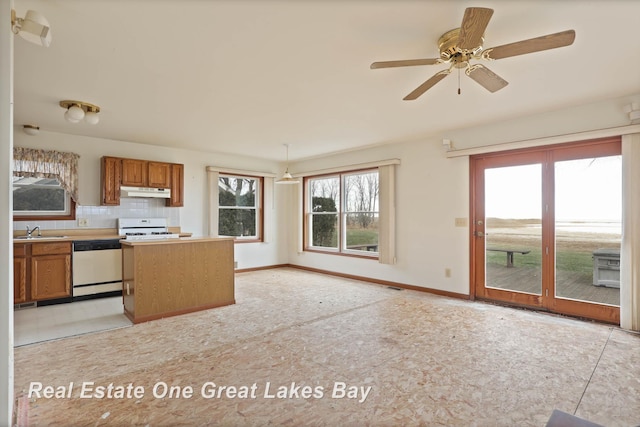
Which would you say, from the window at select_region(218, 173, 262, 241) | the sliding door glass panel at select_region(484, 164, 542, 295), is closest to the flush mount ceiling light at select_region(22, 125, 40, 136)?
the window at select_region(218, 173, 262, 241)

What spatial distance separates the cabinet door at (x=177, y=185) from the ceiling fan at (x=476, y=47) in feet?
14.8

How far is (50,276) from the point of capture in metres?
4.30

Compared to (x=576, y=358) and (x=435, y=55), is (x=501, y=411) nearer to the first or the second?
(x=576, y=358)

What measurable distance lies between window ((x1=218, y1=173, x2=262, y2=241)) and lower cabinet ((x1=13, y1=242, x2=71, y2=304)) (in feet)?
8.55

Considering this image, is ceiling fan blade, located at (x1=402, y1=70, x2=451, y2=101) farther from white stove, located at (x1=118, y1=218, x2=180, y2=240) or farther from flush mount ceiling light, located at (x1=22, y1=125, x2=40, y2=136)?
flush mount ceiling light, located at (x1=22, y1=125, x2=40, y2=136)

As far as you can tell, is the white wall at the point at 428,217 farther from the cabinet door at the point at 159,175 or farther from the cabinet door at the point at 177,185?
the cabinet door at the point at 159,175

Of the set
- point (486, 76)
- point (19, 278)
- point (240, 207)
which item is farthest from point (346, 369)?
point (240, 207)

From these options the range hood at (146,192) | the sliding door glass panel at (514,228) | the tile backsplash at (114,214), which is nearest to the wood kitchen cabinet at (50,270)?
the tile backsplash at (114,214)

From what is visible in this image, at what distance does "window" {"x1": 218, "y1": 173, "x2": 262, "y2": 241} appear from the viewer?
6590 mm

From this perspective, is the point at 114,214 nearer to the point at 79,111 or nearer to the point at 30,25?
the point at 79,111

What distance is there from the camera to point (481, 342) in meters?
3.04

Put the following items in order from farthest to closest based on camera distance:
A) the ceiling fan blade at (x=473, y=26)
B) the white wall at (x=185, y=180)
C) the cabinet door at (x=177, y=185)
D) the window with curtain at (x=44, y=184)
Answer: the cabinet door at (x=177, y=185) < the white wall at (x=185, y=180) < the window with curtain at (x=44, y=184) < the ceiling fan blade at (x=473, y=26)

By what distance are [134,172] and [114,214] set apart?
30.8 inches

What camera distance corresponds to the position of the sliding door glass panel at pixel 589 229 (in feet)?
11.7
